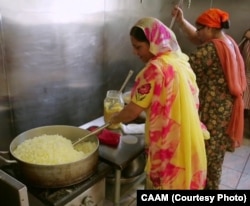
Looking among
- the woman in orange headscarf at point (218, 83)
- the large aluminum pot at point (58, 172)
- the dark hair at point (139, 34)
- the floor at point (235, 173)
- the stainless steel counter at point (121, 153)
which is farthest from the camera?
the floor at point (235, 173)

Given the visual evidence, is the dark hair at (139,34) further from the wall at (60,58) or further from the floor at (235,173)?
the floor at (235,173)

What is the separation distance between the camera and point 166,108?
1.10 metres

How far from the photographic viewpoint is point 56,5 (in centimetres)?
138

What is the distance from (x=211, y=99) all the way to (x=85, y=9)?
3.04 ft

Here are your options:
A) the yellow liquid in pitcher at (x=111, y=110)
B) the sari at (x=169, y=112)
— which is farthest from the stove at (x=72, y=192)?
the yellow liquid in pitcher at (x=111, y=110)

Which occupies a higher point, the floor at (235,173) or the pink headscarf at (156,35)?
the pink headscarf at (156,35)

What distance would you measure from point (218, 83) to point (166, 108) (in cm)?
61

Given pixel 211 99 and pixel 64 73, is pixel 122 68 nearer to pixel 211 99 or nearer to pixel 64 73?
pixel 64 73

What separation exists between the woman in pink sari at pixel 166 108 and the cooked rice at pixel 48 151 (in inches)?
9.4

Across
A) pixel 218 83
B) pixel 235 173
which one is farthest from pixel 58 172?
pixel 235 173

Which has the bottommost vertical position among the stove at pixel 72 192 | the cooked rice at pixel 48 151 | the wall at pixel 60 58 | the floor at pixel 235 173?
the floor at pixel 235 173

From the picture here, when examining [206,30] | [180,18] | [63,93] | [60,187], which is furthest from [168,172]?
[180,18]

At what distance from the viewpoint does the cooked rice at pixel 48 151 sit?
105cm

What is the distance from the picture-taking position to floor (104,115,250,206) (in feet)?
5.73
